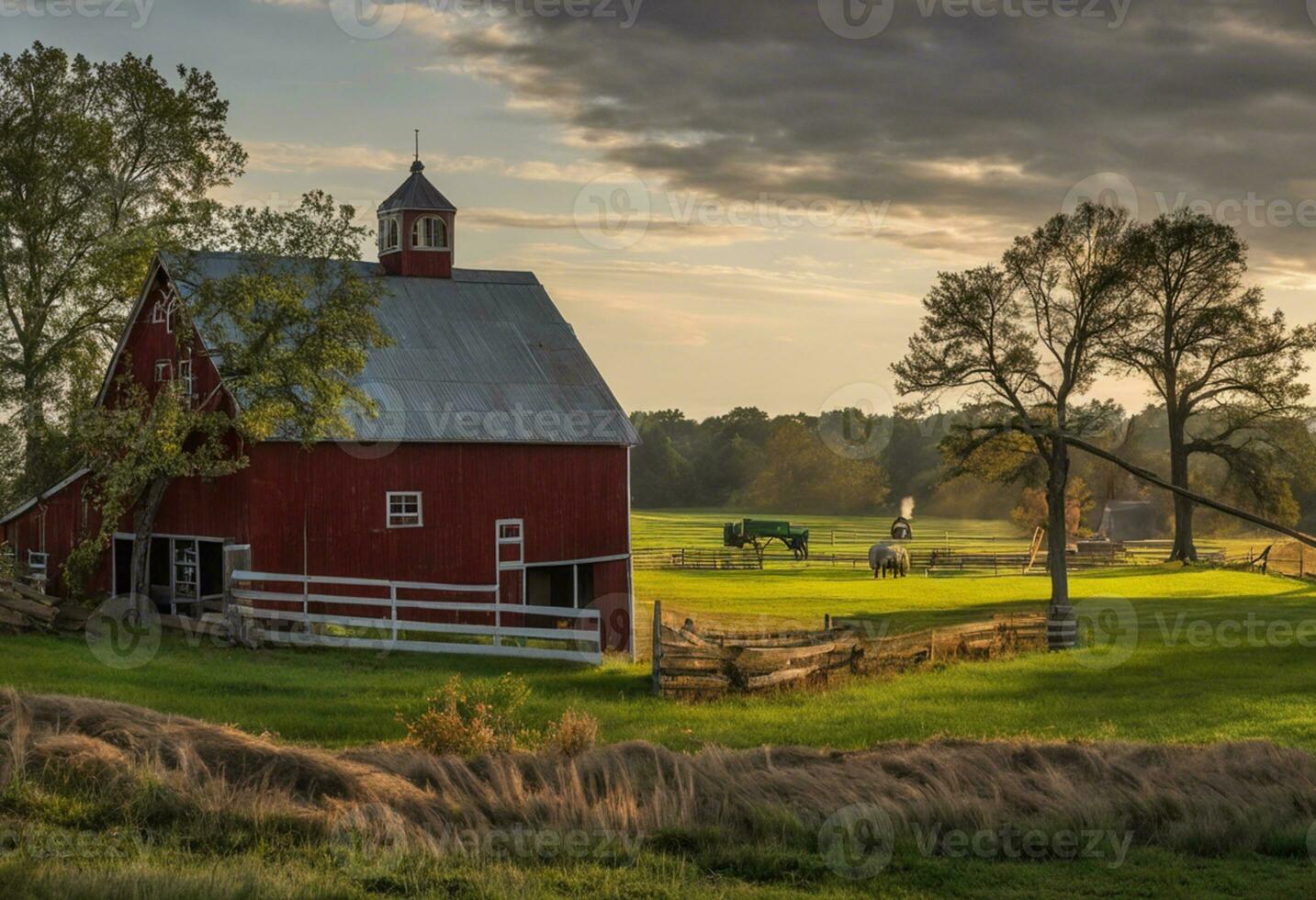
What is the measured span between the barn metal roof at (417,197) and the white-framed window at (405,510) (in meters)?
10.2

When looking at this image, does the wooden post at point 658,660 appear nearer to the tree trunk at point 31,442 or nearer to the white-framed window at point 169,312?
the white-framed window at point 169,312

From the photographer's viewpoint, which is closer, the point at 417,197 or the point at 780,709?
the point at 780,709

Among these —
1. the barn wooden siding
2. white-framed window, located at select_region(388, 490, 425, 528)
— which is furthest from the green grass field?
white-framed window, located at select_region(388, 490, 425, 528)

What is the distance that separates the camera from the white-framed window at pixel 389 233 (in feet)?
122

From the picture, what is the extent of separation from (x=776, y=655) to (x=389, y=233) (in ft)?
69.3

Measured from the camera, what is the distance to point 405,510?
30.5m

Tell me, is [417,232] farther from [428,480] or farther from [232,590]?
[232,590]

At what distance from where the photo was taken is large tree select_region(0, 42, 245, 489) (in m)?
37.1

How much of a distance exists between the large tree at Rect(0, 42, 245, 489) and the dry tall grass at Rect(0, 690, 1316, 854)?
2872cm

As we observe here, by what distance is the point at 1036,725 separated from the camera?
1861cm

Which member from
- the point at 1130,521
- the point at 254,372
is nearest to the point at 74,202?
the point at 254,372

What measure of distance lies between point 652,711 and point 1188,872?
36.4 feet

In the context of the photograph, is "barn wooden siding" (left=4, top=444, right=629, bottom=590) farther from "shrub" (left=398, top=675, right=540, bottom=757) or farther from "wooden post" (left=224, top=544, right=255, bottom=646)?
"shrub" (left=398, top=675, right=540, bottom=757)

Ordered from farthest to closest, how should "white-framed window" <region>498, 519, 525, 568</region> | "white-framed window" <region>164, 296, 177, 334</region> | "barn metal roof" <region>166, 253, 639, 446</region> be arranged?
"white-framed window" <region>164, 296, 177, 334</region> → "white-framed window" <region>498, 519, 525, 568</region> → "barn metal roof" <region>166, 253, 639, 446</region>
